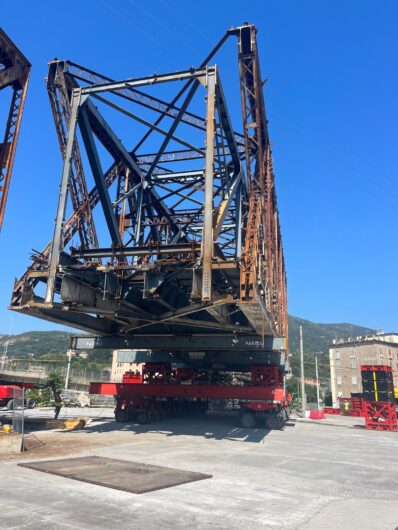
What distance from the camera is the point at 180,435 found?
61.1 feet

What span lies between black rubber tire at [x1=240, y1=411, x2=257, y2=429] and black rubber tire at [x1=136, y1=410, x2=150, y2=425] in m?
5.21

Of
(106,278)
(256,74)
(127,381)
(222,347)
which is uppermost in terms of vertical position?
(256,74)

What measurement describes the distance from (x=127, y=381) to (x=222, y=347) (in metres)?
8.50

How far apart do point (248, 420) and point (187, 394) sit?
365cm

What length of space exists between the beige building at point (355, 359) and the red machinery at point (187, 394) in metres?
65.6

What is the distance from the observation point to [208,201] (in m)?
13.8

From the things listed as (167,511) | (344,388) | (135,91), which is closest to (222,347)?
(135,91)

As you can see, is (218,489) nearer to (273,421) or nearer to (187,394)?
(187,394)

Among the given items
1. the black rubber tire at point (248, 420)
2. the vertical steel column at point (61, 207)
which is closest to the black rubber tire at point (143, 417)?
the black rubber tire at point (248, 420)

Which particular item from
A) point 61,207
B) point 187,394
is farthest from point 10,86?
point 187,394

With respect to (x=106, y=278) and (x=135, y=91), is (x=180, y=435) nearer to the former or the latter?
(x=106, y=278)

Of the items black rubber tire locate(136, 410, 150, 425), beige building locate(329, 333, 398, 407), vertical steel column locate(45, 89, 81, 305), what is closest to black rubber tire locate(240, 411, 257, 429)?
black rubber tire locate(136, 410, 150, 425)

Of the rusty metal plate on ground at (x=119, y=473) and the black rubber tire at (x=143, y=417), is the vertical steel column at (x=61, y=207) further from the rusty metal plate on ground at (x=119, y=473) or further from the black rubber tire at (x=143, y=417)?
the black rubber tire at (x=143, y=417)

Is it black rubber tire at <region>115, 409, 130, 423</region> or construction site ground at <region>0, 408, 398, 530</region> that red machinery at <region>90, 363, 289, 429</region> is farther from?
construction site ground at <region>0, 408, 398, 530</region>
